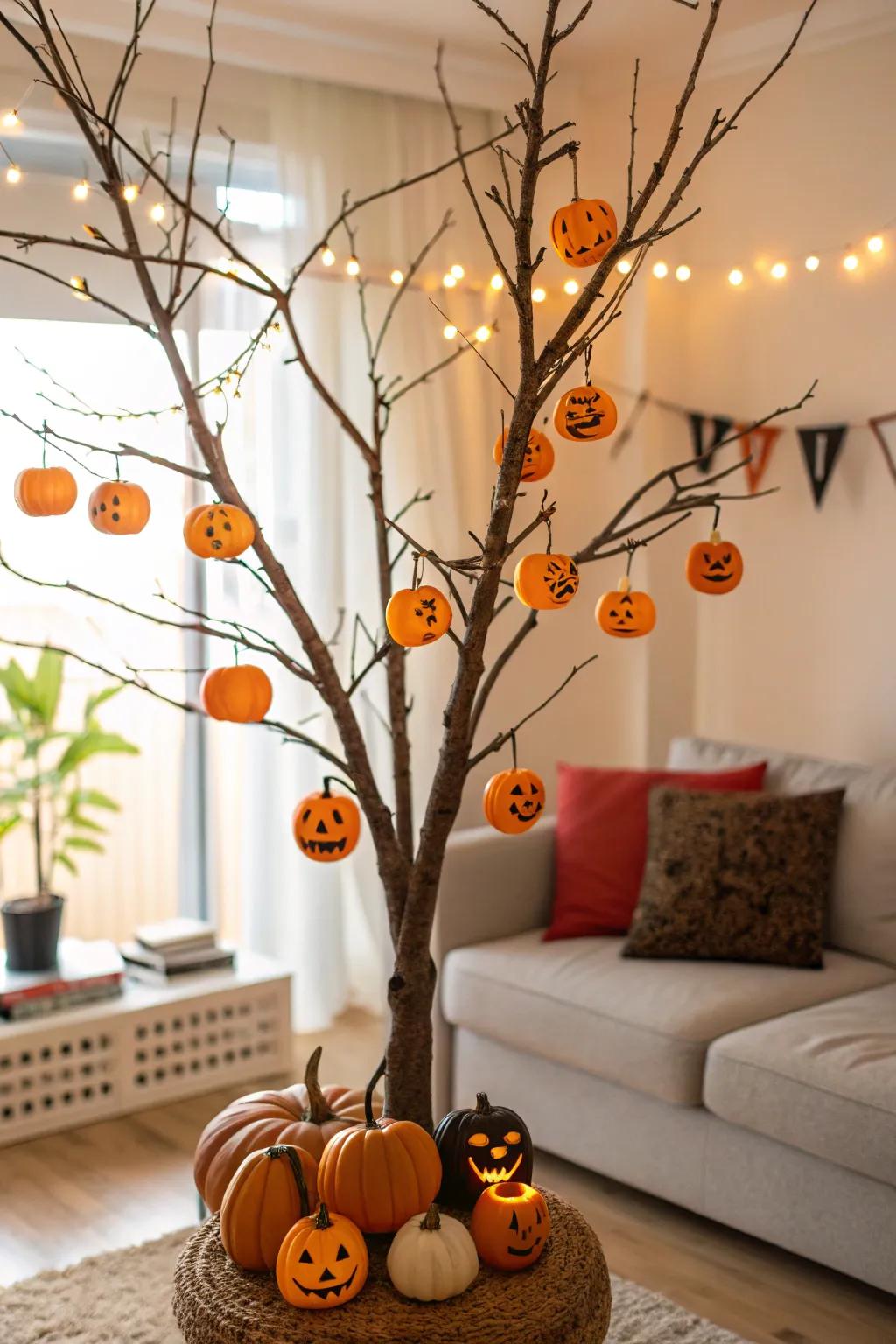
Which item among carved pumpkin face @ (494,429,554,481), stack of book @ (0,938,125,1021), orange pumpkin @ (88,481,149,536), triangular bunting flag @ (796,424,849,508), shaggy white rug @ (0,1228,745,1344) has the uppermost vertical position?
triangular bunting flag @ (796,424,849,508)

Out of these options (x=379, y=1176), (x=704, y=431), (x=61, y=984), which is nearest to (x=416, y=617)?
(x=379, y=1176)

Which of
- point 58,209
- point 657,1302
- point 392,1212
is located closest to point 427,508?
point 58,209

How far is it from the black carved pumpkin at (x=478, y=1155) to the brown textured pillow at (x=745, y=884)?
3.88 feet

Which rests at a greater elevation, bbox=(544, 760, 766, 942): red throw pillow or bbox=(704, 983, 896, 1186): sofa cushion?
bbox=(544, 760, 766, 942): red throw pillow

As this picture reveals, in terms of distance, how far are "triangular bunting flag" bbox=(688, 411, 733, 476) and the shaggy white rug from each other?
2.29m

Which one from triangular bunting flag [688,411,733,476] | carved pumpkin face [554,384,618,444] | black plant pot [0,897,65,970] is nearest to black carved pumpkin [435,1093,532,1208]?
carved pumpkin face [554,384,618,444]

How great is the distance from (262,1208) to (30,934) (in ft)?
5.88

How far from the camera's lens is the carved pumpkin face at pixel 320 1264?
1646mm

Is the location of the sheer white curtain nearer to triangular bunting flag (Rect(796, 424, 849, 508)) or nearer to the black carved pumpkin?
triangular bunting flag (Rect(796, 424, 849, 508))

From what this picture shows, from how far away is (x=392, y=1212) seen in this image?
1749 mm

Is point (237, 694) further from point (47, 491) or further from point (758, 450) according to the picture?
point (758, 450)

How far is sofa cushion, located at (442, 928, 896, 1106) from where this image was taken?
2686mm

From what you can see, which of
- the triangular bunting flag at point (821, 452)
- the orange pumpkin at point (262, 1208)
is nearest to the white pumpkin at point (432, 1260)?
the orange pumpkin at point (262, 1208)

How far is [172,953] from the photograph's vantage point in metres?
→ 3.52
